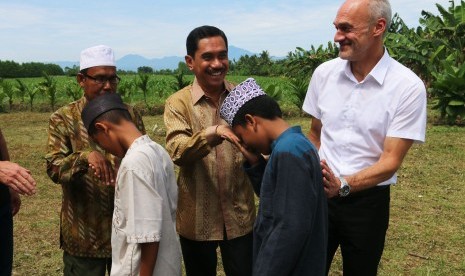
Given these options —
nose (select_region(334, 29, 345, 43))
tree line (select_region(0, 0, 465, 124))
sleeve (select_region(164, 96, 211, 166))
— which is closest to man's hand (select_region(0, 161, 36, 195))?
sleeve (select_region(164, 96, 211, 166))

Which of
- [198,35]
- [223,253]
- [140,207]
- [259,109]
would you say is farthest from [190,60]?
[223,253]

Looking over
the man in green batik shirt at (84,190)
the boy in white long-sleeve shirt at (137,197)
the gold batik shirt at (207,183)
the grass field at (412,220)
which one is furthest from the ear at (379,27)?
the grass field at (412,220)

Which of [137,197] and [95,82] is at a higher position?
[95,82]

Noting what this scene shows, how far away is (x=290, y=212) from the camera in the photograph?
1702mm

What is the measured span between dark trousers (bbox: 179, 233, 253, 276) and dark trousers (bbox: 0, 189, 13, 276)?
937mm

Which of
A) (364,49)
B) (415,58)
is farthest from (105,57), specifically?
(415,58)

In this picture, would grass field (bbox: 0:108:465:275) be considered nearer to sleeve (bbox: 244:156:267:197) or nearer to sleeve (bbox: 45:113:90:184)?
sleeve (bbox: 45:113:90:184)

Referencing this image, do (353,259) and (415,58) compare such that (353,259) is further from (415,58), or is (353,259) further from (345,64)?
(415,58)

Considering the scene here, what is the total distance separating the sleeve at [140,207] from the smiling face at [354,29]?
1.04 meters

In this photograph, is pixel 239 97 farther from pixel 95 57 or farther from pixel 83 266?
pixel 83 266

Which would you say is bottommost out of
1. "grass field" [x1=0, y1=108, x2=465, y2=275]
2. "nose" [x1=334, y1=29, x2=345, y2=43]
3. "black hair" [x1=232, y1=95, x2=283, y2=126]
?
"grass field" [x1=0, y1=108, x2=465, y2=275]

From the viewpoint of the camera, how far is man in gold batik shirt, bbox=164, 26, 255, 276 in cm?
231

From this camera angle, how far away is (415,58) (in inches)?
495

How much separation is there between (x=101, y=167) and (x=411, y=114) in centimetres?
138
